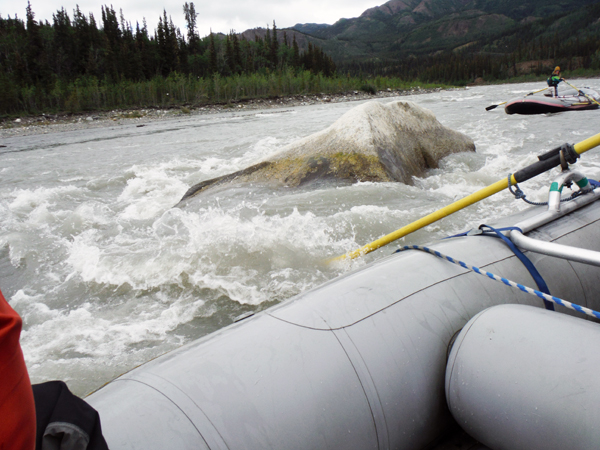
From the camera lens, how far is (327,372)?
1.20 metres

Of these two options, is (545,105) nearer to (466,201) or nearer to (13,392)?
(466,201)

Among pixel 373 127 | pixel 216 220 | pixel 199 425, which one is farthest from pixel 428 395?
pixel 373 127

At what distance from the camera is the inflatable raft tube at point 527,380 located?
0.99 m

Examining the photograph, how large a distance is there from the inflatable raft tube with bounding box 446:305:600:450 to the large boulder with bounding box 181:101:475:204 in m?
3.64

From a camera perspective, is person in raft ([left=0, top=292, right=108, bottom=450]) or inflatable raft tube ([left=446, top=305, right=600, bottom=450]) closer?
person in raft ([left=0, top=292, right=108, bottom=450])

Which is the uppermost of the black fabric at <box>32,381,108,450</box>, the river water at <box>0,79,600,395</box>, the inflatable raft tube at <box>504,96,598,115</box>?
the inflatable raft tube at <box>504,96,598,115</box>

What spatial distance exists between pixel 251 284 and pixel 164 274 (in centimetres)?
75

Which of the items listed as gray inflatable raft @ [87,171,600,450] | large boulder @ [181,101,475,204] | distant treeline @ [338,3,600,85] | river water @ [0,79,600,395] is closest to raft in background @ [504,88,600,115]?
river water @ [0,79,600,395]

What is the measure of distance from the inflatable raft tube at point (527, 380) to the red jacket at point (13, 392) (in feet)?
3.67

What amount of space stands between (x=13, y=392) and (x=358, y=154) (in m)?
4.63

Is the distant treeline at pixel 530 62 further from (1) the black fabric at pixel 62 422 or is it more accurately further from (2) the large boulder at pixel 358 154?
(1) the black fabric at pixel 62 422

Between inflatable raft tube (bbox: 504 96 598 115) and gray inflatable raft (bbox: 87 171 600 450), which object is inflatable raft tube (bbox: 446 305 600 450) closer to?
gray inflatable raft (bbox: 87 171 600 450)

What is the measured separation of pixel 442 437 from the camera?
1.37 metres

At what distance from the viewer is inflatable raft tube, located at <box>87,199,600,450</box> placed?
1026 millimetres
